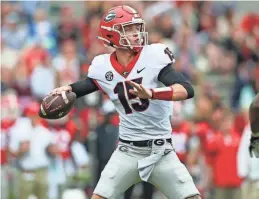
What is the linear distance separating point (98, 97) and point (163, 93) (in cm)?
649

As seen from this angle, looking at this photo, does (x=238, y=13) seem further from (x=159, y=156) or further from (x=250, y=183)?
(x=159, y=156)

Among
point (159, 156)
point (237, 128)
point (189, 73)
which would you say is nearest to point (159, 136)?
point (159, 156)

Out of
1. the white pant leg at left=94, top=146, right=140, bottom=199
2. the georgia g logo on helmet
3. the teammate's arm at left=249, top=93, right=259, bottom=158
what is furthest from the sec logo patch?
the teammate's arm at left=249, top=93, right=259, bottom=158

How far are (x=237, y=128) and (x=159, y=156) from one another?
5541 millimetres

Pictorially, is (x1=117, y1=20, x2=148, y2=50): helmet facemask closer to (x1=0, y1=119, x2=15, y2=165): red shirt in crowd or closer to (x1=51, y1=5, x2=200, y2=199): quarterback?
(x1=51, y1=5, x2=200, y2=199): quarterback

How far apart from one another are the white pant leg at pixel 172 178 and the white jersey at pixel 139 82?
219mm

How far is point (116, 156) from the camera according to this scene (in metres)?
6.97

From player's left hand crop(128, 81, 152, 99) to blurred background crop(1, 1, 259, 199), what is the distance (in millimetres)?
4657

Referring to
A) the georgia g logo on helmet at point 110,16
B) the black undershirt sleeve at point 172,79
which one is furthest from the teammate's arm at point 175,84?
the georgia g logo on helmet at point 110,16

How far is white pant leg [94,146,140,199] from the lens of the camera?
6.79m

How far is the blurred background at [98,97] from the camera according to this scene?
11.6 metres

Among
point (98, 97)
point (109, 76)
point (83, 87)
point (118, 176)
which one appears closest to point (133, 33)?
point (109, 76)

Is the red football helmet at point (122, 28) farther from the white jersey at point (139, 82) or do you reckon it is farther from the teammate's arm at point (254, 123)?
the teammate's arm at point (254, 123)

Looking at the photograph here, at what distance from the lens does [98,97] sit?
12844 mm
